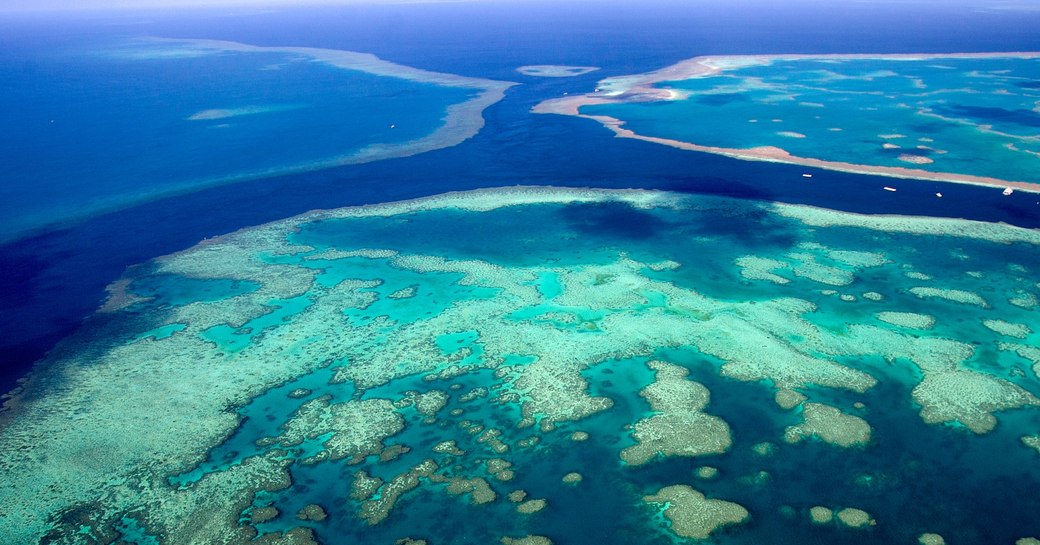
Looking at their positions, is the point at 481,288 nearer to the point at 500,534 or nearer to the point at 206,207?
the point at 500,534

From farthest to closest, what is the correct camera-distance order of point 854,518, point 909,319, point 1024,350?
point 909,319, point 1024,350, point 854,518

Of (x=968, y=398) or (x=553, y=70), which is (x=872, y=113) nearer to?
(x=553, y=70)

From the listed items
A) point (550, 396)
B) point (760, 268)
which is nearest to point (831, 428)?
point (550, 396)

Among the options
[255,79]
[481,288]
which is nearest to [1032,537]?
[481,288]

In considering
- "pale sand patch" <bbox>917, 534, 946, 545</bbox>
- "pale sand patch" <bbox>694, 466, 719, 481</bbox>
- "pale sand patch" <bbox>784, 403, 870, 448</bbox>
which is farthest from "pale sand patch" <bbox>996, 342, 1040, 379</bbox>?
"pale sand patch" <bbox>694, 466, 719, 481</bbox>

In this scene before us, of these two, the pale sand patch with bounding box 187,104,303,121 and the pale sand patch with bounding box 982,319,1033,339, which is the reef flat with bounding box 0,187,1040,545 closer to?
the pale sand patch with bounding box 982,319,1033,339

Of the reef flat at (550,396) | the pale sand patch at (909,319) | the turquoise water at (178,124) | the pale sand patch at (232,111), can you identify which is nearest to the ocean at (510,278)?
the reef flat at (550,396)

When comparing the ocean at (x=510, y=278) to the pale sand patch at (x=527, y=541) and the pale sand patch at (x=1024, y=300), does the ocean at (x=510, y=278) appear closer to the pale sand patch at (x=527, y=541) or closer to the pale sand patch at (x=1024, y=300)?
the pale sand patch at (x=527, y=541)

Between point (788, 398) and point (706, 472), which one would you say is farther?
point (788, 398)
